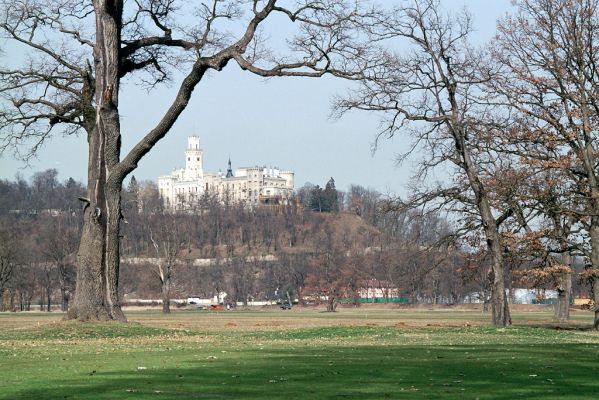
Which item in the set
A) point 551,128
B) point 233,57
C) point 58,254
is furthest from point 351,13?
point 58,254

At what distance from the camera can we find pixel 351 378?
56.2 ft

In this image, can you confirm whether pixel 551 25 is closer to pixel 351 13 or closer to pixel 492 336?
pixel 351 13

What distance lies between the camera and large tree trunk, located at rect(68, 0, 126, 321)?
36906 mm

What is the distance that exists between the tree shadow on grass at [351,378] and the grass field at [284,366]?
2 centimetres

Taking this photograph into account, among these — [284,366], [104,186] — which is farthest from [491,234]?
[284,366]

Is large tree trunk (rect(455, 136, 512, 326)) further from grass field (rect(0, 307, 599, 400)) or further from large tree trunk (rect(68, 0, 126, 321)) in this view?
large tree trunk (rect(68, 0, 126, 321))

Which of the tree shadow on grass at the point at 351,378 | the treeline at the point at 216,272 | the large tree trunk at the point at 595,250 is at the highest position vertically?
the treeline at the point at 216,272

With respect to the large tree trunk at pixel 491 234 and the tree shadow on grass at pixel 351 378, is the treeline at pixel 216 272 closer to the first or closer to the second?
the large tree trunk at pixel 491 234

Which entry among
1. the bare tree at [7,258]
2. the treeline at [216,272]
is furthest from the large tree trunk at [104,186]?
the bare tree at [7,258]

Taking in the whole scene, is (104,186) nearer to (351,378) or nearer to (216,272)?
(351,378)

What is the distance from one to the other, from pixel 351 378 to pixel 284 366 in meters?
2.77

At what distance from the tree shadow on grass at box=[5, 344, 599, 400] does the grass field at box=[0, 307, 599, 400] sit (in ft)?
0.05

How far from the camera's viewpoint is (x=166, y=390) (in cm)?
1489

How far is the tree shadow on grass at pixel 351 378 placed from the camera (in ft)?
48.0
